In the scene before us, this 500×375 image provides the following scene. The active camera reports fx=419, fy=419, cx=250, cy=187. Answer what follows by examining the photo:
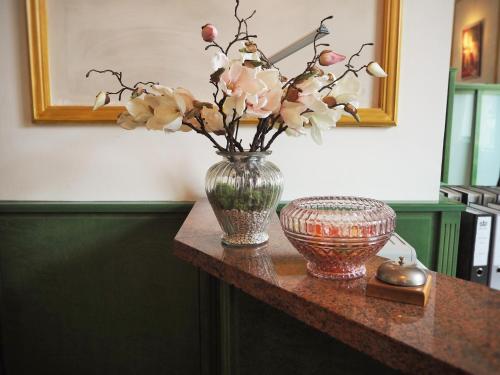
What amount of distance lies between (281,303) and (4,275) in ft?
3.90

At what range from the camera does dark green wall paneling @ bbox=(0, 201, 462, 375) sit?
1.41 m

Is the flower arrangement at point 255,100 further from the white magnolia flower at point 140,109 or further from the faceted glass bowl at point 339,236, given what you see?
the faceted glass bowl at point 339,236

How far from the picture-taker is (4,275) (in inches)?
56.4

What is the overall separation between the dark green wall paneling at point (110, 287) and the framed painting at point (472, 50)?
2.79 metres

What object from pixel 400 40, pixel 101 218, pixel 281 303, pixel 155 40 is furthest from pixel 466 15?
pixel 281 303

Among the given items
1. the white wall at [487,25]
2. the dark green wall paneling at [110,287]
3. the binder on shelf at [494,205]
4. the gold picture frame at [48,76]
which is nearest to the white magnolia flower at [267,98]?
the gold picture frame at [48,76]

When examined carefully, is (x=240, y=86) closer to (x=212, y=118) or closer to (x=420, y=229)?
(x=212, y=118)

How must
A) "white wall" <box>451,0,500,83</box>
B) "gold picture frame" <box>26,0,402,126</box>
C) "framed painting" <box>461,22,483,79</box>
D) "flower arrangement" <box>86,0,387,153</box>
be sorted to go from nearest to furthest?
"flower arrangement" <box>86,0,387,153</box> → "gold picture frame" <box>26,0,402,126</box> → "white wall" <box>451,0,500,83</box> → "framed painting" <box>461,22,483,79</box>

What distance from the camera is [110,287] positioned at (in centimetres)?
144

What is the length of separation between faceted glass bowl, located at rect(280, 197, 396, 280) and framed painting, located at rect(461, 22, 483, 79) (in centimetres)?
356

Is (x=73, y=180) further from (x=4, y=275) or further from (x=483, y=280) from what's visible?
(x=483, y=280)

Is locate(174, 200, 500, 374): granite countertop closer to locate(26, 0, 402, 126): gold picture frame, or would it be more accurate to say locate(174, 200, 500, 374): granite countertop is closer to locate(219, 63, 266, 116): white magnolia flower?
locate(219, 63, 266, 116): white magnolia flower

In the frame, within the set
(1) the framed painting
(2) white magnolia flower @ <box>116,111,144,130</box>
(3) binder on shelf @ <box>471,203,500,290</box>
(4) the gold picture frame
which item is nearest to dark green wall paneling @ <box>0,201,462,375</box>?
(3) binder on shelf @ <box>471,203,500,290</box>

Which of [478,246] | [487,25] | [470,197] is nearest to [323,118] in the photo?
[478,246]
